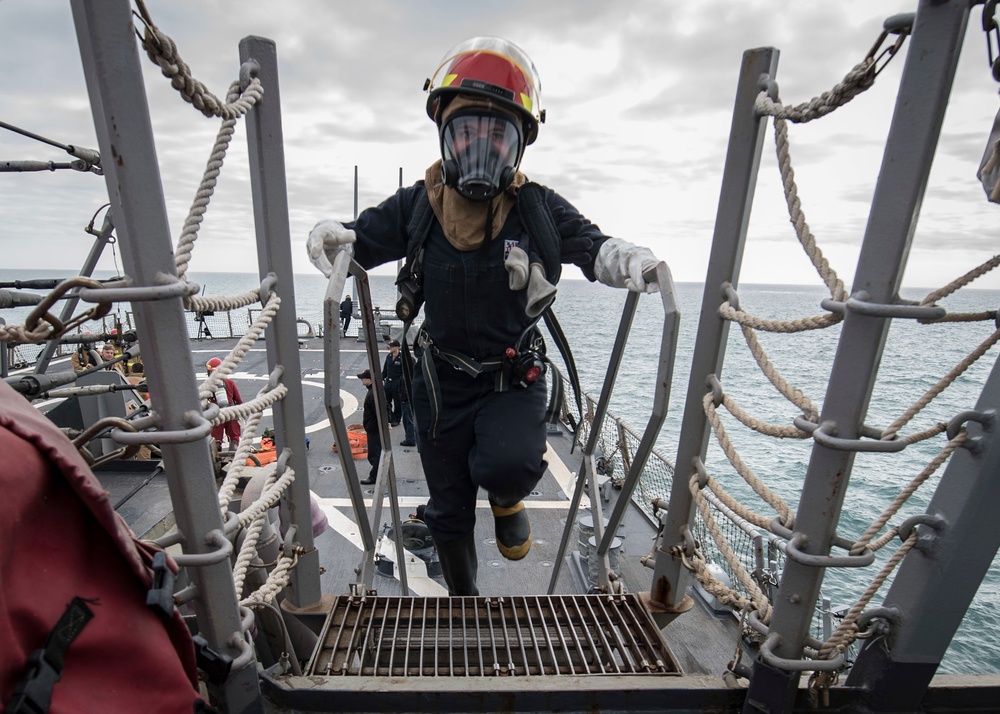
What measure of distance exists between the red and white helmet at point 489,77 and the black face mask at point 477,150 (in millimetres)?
99

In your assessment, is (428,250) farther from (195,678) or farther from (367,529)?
(195,678)

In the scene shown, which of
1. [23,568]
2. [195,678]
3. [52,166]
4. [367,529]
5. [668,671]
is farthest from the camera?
[52,166]

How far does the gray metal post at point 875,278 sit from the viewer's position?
48.1 inches

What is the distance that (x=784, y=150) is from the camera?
5.58 ft

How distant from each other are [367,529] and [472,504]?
28.8 inches

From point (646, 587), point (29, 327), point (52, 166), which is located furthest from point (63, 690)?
point (646, 587)

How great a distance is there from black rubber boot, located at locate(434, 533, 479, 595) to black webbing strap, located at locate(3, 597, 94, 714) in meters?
2.48

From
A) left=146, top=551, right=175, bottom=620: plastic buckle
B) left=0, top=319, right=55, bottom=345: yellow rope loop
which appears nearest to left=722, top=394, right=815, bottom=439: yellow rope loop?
left=146, top=551, right=175, bottom=620: plastic buckle

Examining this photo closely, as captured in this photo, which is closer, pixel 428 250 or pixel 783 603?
pixel 783 603

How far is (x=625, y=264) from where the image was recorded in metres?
2.49

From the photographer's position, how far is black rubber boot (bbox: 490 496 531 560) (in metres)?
3.35

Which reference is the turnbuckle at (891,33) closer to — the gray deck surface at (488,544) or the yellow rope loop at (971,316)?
the yellow rope loop at (971,316)

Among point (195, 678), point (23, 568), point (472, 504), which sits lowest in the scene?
point (472, 504)

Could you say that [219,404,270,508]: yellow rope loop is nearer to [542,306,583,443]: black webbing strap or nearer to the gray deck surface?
[542,306,583,443]: black webbing strap
